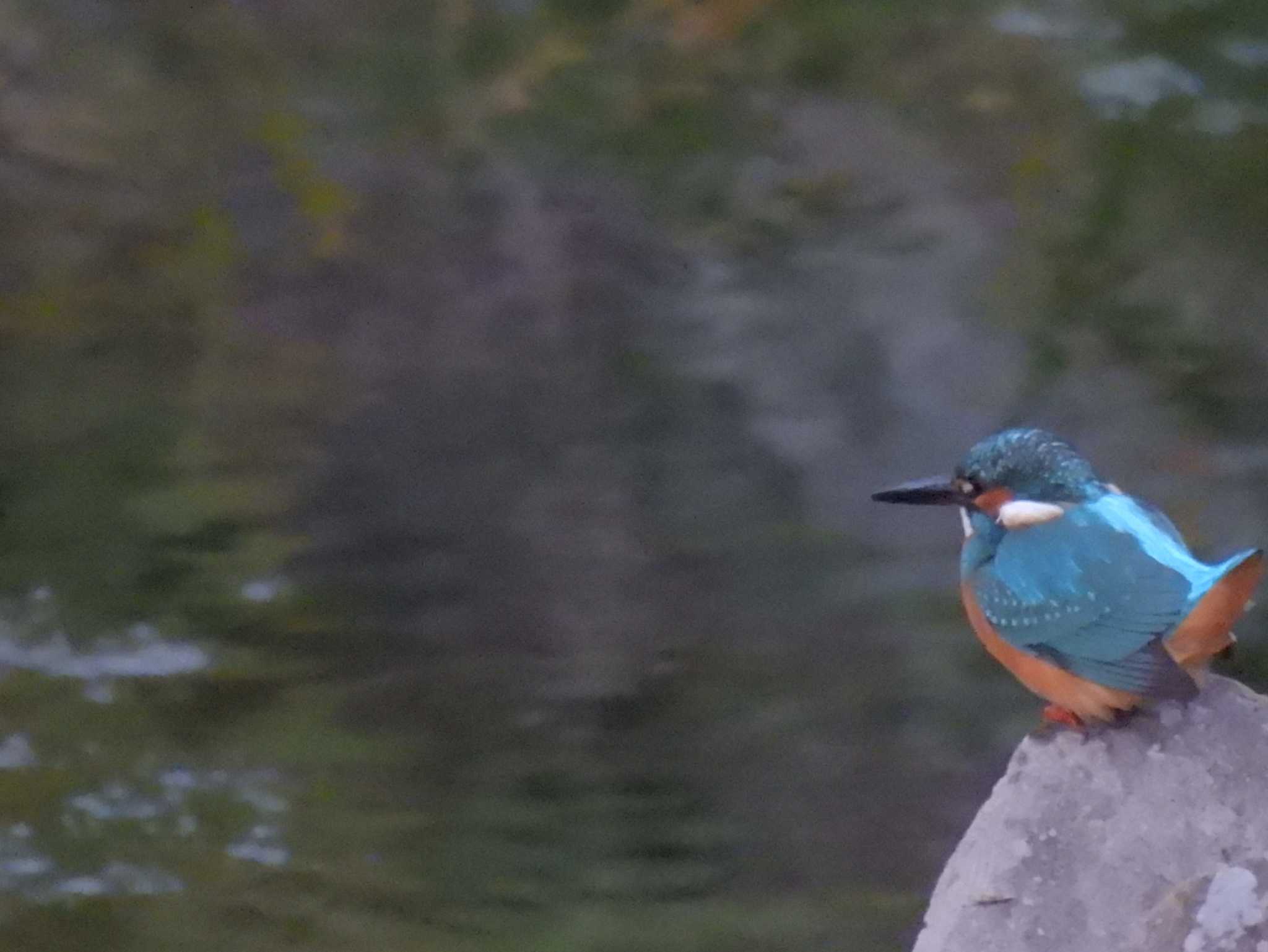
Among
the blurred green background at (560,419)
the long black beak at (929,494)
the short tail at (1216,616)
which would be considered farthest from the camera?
the blurred green background at (560,419)

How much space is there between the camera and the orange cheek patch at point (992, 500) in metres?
1.37

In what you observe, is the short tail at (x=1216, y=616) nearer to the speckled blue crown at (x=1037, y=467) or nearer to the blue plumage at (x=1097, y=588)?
the blue plumage at (x=1097, y=588)

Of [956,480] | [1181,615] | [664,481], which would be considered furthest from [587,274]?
[1181,615]

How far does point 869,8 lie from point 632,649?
4.74ft

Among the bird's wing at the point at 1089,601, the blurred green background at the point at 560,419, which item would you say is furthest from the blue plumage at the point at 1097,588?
the blurred green background at the point at 560,419

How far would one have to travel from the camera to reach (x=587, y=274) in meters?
3.03

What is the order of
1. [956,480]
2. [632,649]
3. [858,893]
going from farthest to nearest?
[632,649] → [858,893] → [956,480]

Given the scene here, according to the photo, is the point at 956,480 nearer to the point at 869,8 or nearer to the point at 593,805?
the point at 593,805

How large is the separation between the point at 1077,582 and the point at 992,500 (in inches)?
5.1

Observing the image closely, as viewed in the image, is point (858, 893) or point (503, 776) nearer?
point (858, 893)

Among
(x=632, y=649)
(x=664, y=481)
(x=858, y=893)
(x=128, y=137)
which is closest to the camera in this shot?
(x=858, y=893)

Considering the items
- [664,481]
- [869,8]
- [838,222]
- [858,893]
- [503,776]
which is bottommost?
[858,893]

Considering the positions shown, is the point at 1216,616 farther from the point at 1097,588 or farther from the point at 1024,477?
the point at 1024,477

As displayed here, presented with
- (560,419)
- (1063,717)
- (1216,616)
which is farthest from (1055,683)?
(560,419)
